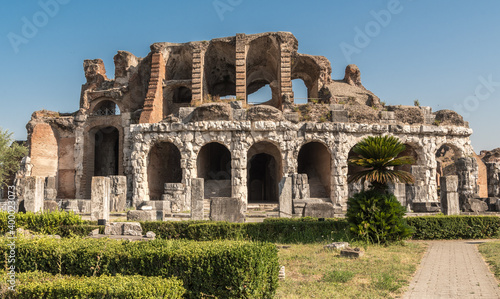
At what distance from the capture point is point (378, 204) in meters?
11.2

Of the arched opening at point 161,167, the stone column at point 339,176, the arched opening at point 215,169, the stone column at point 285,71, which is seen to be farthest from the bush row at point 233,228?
the stone column at point 285,71

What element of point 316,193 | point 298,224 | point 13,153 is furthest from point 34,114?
point 298,224

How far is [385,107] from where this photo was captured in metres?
23.8

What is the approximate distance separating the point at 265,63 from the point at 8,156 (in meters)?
19.1

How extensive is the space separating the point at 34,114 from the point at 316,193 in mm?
19903

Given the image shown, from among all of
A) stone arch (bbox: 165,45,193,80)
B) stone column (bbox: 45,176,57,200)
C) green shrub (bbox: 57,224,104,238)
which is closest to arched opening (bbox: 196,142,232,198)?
stone arch (bbox: 165,45,193,80)

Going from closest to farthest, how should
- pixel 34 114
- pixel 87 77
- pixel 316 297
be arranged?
pixel 316 297 → pixel 34 114 → pixel 87 77

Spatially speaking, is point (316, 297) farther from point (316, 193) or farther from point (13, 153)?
point (13, 153)

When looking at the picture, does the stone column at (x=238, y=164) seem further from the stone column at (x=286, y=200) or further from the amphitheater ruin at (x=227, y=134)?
the stone column at (x=286, y=200)

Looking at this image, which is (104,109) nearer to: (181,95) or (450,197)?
(181,95)

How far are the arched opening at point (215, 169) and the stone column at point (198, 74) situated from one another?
343cm

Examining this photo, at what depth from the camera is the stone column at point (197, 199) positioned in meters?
14.2

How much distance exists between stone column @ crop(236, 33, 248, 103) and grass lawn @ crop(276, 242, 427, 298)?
46.6ft

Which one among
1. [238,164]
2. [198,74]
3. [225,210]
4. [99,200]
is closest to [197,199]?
[225,210]
